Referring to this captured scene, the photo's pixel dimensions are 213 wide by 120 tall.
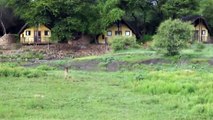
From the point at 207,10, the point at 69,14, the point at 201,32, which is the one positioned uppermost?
the point at 207,10

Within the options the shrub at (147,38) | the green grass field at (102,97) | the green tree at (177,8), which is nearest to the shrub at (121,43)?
the shrub at (147,38)

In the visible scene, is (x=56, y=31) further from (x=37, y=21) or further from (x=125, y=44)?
(x=125, y=44)

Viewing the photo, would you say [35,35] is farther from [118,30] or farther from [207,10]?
[207,10]

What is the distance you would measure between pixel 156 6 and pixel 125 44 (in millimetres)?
18309

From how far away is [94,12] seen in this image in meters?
68.6

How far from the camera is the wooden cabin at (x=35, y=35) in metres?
70.5

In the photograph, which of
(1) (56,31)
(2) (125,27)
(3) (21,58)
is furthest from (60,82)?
(2) (125,27)

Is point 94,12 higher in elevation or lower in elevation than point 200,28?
higher

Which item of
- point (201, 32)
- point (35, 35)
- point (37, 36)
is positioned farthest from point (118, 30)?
point (201, 32)

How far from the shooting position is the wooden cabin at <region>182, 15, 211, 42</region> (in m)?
71.9

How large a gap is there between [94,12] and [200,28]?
669 inches

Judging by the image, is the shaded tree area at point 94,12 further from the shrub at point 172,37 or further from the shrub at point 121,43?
the shrub at point 172,37

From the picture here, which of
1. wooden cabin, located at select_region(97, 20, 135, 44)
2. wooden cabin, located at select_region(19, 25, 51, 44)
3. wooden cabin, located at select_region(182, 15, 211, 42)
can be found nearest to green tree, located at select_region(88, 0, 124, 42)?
wooden cabin, located at select_region(97, 20, 135, 44)

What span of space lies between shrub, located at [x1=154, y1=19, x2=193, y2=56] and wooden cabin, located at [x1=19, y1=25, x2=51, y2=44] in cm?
2743
